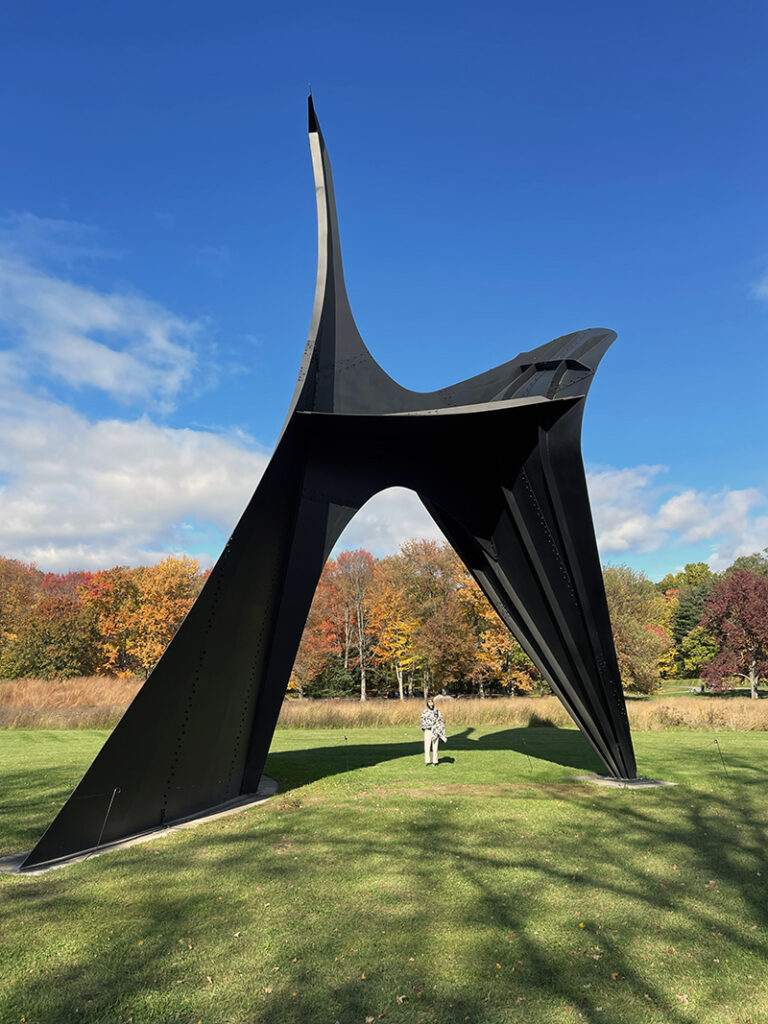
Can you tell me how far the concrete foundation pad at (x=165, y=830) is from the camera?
227 inches

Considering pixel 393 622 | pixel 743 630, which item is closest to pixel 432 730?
pixel 393 622

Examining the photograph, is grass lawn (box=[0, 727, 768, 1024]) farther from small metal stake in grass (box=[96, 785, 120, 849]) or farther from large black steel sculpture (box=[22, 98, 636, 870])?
large black steel sculpture (box=[22, 98, 636, 870])

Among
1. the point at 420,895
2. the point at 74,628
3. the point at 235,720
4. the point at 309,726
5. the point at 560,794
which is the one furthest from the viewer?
the point at 74,628

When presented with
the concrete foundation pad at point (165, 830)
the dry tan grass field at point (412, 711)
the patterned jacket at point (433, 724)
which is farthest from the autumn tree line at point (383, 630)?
the concrete foundation pad at point (165, 830)

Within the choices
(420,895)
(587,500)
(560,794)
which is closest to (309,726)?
(560,794)

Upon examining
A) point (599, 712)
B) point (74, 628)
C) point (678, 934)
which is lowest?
point (678, 934)

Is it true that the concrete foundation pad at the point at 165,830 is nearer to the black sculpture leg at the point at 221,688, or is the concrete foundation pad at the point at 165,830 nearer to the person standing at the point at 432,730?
the black sculpture leg at the point at 221,688

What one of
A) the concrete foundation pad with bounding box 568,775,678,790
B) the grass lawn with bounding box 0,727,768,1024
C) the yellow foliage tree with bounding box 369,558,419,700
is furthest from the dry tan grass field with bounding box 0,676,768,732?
the yellow foliage tree with bounding box 369,558,419,700

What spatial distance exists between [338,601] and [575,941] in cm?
3803

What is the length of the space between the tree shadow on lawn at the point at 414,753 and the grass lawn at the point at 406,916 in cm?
220

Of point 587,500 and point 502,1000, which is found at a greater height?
point 587,500

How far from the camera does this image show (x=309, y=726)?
2059cm

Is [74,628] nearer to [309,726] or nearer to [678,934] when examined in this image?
[309,726]

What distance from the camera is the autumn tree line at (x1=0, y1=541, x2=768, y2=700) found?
34875mm
